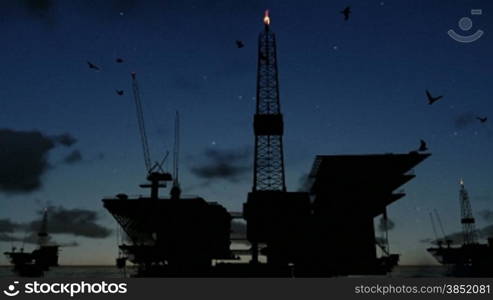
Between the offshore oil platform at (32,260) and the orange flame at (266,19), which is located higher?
the orange flame at (266,19)

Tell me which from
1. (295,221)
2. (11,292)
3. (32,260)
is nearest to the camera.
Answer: (11,292)

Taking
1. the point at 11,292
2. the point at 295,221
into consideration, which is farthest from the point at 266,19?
the point at 11,292

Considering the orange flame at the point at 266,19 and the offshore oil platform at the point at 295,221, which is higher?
the orange flame at the point at 266,19

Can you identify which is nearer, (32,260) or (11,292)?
(11,292)

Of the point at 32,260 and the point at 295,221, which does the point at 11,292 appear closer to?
the point at 295,221

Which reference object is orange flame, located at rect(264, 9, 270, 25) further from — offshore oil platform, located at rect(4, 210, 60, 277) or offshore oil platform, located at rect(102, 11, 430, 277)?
offshore oil platform, located at rect(4, 210, 60, 277)

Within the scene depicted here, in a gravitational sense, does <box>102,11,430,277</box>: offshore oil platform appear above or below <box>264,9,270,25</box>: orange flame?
below

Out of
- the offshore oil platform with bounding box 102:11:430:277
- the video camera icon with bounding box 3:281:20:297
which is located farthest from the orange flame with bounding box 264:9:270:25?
the video camera icon with bounding box 3:281:20:297

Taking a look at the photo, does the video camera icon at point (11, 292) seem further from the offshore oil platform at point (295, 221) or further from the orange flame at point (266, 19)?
the orange flame at point (266, 19)

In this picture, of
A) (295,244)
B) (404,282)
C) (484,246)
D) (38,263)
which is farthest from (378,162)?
(38,263)

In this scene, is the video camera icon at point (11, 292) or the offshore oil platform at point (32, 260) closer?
the video camera icon at point (11, 292)

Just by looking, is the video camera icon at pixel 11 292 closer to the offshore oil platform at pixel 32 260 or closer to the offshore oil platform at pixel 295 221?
the offshore oil platform at pixel 295 221

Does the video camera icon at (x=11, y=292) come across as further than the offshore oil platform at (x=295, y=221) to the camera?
No

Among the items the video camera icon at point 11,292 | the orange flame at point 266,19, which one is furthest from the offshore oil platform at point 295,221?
the video camera icon at point 11,292
